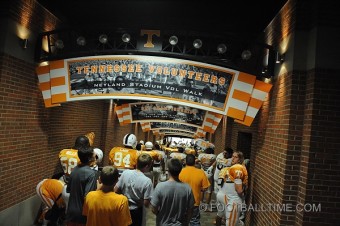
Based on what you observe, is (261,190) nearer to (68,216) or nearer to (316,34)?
(316,34)

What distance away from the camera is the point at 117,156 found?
7285mm

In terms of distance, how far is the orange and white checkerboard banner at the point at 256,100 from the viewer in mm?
6250

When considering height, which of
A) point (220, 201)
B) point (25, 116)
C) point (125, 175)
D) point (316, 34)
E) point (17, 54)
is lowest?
point (220, 201)

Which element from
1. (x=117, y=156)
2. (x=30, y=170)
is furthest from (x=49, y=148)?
(x=117, y=156)

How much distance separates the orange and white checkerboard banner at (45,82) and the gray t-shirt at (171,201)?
13.4 feet

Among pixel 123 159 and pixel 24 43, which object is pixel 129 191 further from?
pixel 24 43

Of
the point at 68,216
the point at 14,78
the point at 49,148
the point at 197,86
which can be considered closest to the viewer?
the point at 68,216

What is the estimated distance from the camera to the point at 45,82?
7031 millimetres

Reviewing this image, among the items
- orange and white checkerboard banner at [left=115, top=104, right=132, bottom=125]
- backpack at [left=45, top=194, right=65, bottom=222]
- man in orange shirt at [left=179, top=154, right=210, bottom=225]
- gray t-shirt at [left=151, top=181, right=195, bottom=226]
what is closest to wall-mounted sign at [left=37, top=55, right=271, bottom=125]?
man in orange shirt at [left=179, top=154, right=210, bottom=225]

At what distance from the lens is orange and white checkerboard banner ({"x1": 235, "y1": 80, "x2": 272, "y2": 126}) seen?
6250 mm

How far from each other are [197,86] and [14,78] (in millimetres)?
3960

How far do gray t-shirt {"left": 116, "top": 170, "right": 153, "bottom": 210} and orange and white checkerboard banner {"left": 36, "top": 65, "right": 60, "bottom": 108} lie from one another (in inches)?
133

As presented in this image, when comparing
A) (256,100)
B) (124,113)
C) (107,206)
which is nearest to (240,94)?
(256,100)

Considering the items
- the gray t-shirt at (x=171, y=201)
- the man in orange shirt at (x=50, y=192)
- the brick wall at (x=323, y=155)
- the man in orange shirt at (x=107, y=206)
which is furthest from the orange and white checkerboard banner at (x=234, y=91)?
the man in orange shirt at (x=107, y=206)
